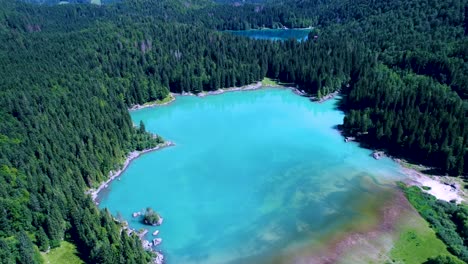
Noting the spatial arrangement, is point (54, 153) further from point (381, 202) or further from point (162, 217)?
point (381, 202)

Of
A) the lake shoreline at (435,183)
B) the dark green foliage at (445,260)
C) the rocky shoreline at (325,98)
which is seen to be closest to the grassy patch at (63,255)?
the dark green foliage at (445,260)

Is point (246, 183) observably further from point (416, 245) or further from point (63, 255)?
point (63, 255)

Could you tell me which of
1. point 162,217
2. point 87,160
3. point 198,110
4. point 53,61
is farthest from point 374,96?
point 53,61

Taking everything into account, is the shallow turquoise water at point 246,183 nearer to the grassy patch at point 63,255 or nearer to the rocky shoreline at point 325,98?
the rocky shoreline at point 325,98

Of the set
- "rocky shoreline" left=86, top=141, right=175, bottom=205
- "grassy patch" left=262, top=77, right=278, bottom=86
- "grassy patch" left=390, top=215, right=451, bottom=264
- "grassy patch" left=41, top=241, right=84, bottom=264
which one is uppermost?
"grassy patch" left=262, top=77, right=278, bottom=86

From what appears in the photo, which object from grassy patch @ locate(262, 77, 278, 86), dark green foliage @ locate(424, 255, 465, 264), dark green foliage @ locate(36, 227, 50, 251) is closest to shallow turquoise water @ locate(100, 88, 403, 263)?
dark green foliage @ locate(36, 227, 50, 251)

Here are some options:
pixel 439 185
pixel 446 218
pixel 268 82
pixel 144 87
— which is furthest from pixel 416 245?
pixel 144 87

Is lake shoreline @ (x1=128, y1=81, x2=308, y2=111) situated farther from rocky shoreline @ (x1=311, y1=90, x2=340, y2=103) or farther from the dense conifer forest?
rocky shoreline @ (x1=311, y1=90, x2=340, y2=103)
